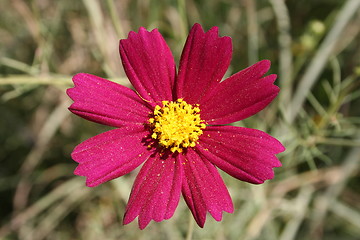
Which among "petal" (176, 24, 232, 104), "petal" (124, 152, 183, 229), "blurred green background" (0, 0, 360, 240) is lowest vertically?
"blurred green background" (0, 0, 360, 240)

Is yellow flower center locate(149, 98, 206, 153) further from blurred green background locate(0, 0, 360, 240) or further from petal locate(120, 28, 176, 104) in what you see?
blurred green background locate(0, 0, 360, 240)

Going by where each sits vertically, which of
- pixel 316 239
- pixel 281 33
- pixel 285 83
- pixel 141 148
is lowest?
pixel 316 239

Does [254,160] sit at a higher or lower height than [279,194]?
higher

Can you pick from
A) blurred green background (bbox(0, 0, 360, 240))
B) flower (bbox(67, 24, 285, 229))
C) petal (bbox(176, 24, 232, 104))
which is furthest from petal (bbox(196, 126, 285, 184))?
blurred green background (bbox(0, 0, 360, 240))

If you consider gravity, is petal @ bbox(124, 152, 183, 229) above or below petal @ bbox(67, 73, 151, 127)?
below

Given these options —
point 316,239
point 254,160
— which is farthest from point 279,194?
point 254,160

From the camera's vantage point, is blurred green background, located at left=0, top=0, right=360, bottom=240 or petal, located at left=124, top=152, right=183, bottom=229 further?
blurred green background, located at left=0, top=0, right=360, bottom=240

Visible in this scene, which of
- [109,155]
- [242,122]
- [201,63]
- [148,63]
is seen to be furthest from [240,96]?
[242,122]

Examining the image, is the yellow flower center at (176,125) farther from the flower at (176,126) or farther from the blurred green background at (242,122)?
the blurred green background at (242,122)

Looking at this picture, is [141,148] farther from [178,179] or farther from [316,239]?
[316,239]
